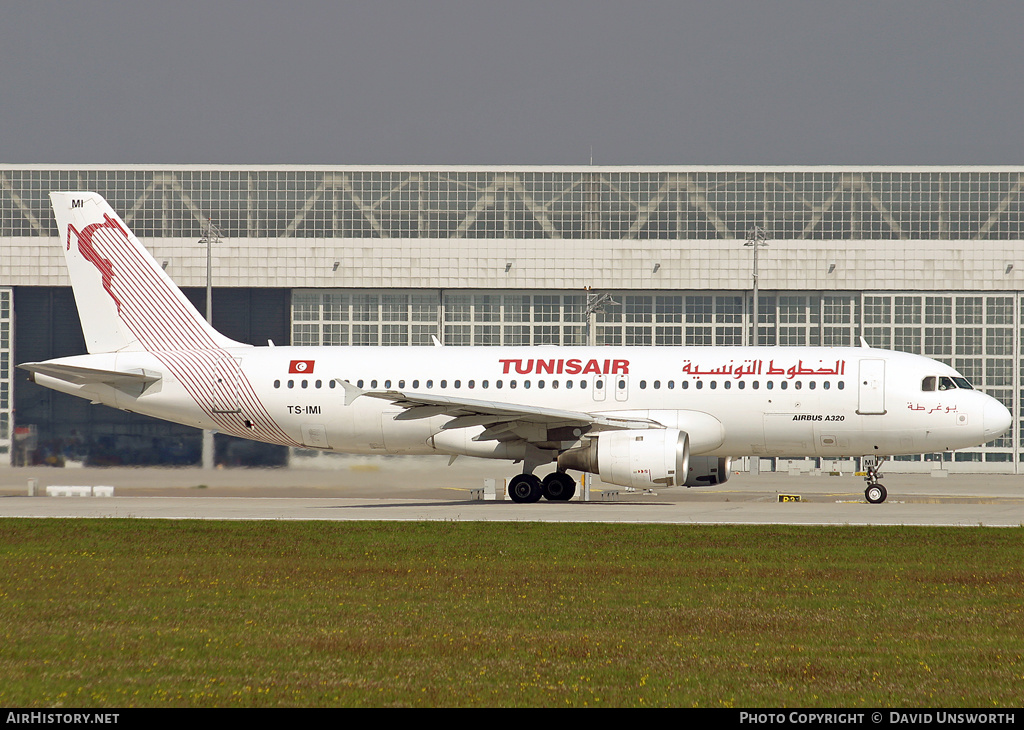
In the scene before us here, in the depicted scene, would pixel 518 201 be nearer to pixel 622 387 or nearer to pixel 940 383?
pixel 622 387

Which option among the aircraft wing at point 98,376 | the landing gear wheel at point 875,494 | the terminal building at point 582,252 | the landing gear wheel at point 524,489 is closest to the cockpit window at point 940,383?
the landing gear wheel at point 875,494

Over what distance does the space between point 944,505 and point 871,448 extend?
2.39 meters

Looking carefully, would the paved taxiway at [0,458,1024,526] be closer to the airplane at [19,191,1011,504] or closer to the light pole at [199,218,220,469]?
the airplane at [19,191,1011,504]

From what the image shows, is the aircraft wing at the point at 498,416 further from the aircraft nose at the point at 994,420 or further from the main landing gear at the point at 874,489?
the aircraft nose at the point at 994,420

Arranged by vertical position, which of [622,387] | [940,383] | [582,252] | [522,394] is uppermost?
[582,252]

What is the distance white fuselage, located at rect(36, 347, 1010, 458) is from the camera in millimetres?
30625

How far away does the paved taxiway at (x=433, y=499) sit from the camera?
85.8ft

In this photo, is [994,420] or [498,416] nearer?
[498,416]

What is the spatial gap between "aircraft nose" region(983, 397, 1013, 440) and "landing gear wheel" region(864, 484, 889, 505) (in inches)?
121

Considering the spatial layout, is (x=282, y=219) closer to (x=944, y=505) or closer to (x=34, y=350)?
(x=34, y=350)

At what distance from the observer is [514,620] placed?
12492 mm

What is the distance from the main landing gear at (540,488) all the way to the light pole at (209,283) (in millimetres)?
14523

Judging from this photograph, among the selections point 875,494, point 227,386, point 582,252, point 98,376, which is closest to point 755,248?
point 582,252

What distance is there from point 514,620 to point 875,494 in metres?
21.4
